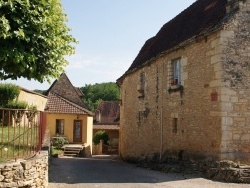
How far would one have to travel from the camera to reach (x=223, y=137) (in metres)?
11.9

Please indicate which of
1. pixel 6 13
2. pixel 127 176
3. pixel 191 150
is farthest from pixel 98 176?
pixel 6 13

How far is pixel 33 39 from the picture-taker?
28.5 feet

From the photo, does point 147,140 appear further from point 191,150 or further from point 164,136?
point 191,150

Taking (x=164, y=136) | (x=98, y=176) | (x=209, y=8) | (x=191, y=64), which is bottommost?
(x=98, y=176)

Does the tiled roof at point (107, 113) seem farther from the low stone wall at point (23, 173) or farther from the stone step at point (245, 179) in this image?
the low stone wall at point (23, 173)

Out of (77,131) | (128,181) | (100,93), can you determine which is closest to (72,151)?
(77,131)

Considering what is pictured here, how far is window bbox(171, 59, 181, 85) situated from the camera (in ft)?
50.5

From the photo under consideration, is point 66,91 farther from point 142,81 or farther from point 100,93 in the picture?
point 100,93

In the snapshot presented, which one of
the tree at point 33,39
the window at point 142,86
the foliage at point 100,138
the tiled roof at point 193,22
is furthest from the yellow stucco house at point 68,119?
the tree at point 33,39

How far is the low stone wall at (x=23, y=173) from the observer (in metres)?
6.91

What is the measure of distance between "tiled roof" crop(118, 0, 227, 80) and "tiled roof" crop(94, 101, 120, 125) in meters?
27.4

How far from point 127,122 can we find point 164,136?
23.0 ft

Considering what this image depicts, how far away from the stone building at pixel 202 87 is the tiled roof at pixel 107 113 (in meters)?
28.3

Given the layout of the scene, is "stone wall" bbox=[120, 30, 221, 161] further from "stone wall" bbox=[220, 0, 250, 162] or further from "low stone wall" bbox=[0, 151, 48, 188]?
"low stone wall" bbox=[0, 151, 48, 188]
